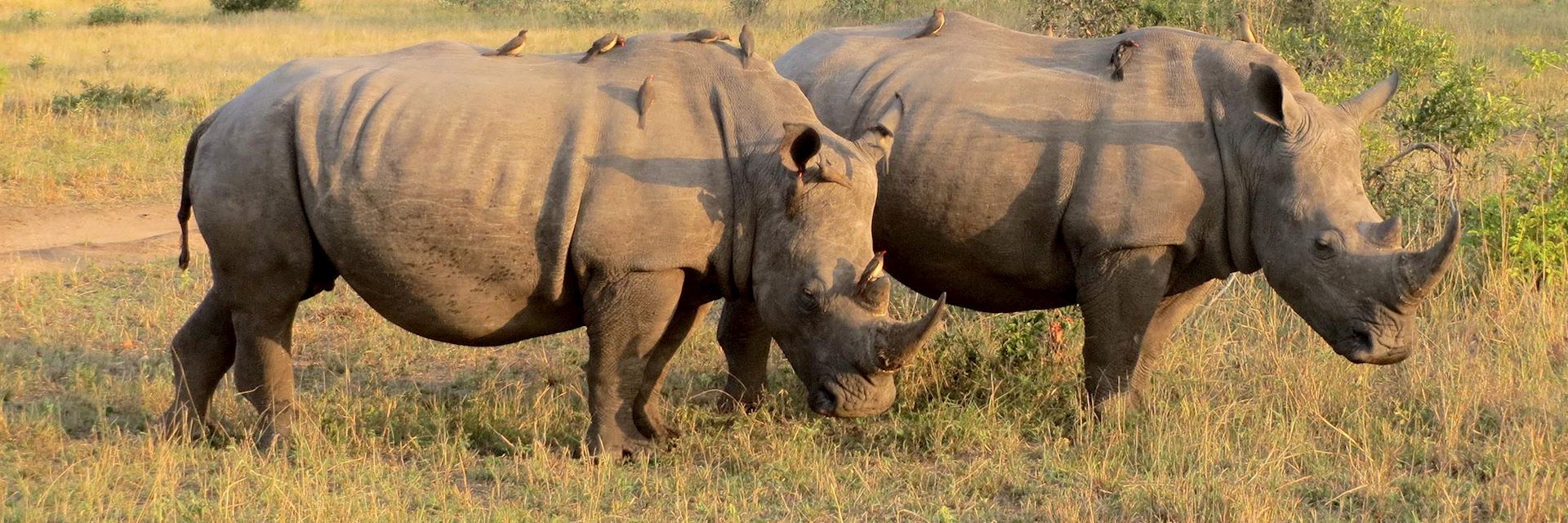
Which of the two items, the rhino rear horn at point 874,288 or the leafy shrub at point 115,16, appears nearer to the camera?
the rhino rear horn at point 874,288

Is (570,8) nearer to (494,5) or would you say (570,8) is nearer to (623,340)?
(494,5)

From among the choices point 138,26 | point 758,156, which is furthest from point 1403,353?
point 138,26

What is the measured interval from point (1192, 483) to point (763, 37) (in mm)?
13774

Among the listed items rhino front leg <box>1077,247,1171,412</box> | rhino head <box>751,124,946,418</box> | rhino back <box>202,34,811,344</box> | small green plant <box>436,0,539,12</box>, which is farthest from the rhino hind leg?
small green plant <box>436,0,539,12</box>

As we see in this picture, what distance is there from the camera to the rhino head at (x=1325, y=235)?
6.23m

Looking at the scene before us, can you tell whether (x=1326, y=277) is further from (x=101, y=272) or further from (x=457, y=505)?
(x=101, y=272)

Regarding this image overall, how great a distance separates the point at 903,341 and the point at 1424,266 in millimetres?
2075

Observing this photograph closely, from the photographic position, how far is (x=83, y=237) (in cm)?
1088

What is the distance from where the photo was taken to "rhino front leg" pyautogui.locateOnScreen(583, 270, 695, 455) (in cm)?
595

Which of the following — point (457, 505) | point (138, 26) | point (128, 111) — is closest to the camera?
point (457, 505)

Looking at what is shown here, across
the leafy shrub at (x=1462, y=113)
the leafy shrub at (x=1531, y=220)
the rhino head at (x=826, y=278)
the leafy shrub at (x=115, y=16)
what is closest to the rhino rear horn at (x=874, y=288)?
the rhino head at (x=826, y=278)

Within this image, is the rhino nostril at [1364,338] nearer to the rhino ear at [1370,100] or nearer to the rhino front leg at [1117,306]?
the rhino front leg at [1117,306]

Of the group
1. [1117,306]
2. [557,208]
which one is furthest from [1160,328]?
[557,208]

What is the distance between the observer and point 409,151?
594cm
